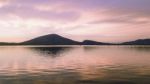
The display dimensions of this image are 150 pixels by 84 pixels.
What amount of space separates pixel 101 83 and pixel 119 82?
122 inches

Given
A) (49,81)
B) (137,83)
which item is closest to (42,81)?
(49,81)

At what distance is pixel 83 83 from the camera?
4075cm

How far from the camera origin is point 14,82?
134 ft

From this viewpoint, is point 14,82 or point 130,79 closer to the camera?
point 14,82

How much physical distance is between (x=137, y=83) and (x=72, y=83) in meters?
10.3

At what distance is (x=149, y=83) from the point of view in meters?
39.6

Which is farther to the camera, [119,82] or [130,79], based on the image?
[130,79]

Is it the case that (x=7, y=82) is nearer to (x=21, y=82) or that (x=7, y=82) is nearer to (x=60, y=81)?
(x=21, y=82)

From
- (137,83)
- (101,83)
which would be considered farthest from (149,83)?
(101,83)

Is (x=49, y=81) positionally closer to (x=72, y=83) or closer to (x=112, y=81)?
(x=72, y=83)

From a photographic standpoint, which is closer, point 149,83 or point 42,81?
point 149,83

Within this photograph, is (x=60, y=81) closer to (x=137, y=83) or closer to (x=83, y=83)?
(x=83, y=83)

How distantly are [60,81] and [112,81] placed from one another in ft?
28.4

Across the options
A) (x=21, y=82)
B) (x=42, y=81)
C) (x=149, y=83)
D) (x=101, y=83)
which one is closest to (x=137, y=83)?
(x=149, y=83)
